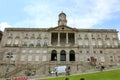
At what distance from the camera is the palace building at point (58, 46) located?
8231cm

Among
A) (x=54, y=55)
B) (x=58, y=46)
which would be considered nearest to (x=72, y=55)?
(x=58, y=46)

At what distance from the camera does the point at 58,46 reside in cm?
8412

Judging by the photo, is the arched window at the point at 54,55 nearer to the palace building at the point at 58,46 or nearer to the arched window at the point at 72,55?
the palace building at the point at 58,46

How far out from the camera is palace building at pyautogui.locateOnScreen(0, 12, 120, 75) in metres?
82.3

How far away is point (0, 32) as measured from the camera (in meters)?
92.4

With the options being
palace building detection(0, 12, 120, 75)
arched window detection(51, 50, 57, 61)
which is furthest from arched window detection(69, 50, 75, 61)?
arched window detection(51, 50, 57, 61)

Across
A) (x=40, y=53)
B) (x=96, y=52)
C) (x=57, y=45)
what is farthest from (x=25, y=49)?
(x=96, y=52)

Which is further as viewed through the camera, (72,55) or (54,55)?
(72,55)

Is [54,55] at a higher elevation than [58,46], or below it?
below

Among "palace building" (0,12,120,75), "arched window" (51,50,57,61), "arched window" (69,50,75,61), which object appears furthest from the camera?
"arched window" (69,50,75,61)

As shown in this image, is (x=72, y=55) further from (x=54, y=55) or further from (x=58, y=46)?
(x=54, y=55)

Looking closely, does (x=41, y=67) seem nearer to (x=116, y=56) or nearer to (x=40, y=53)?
(x=40, y=53)

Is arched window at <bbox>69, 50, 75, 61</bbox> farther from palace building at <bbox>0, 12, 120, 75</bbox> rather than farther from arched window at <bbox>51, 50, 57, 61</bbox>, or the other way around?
arched window at <bbox>51, 50, 57, 61</bbox>

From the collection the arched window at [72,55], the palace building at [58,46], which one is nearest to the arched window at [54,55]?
the palace building at [58,46]
